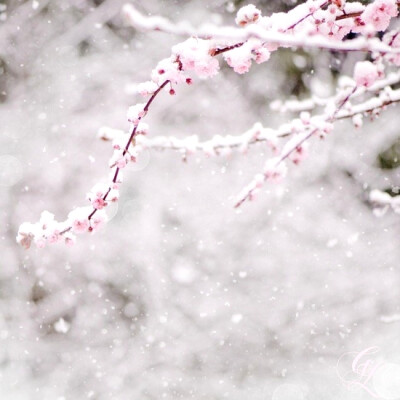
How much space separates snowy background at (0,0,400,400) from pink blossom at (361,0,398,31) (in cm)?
546

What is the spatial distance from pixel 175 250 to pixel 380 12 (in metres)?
6.60

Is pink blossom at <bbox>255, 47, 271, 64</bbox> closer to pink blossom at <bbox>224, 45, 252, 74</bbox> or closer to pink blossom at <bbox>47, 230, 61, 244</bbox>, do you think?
pink blossom at <bbox>224, 45, 252, 74</bbox>

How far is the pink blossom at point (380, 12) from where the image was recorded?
1.27 m

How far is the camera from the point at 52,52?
6750 mm

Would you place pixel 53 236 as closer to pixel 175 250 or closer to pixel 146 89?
pixel 146 89

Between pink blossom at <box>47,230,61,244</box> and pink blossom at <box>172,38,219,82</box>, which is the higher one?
pink blossom at <box>172,38,219,82</box>

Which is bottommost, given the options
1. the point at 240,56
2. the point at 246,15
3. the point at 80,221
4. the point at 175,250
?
the point at 175,250

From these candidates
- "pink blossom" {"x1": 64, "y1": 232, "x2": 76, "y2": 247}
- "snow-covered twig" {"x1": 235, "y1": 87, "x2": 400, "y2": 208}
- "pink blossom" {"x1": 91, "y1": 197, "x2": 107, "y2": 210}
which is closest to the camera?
"snow-covered twig" {"x1": 235, "y1": 87, "x2": 400, "y2": 208}


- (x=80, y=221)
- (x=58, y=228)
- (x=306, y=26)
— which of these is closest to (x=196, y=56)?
(x=306, y=26)

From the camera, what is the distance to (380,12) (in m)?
1.28

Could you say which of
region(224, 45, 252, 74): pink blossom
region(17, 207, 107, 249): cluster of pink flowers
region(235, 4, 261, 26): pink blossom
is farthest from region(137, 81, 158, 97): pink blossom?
region(17, 207, 107, 249): cluster of pink flowers

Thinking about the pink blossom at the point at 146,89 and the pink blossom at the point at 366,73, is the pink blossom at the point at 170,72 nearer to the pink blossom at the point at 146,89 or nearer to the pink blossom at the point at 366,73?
the pink blossom at the point at 146,89

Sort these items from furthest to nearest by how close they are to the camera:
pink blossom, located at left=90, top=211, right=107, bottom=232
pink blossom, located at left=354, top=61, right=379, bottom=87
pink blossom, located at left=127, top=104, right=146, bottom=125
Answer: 1. pink blossom, located at left=90, top=211, right=107, bottom=232
2. pink blossom, located at left=127, top=104, right=146, bottom=125
3. pink blossom, located at left=354, top=61, right=379, bottom=87

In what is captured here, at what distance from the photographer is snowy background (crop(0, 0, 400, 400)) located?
271 inches
